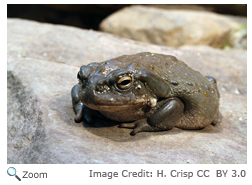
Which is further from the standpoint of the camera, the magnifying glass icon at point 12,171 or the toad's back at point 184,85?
the toad's back at point 184,85

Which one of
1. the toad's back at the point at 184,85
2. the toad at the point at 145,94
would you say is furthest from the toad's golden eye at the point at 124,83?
the toad's back at the point at 184,85

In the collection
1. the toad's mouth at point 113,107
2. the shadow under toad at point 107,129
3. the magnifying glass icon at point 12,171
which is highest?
the toad's mouth at point 113,107

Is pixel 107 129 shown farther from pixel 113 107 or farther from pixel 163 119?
pixel 163 119

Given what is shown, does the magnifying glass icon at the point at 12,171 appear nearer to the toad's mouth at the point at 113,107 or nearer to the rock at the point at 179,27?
the toad's mouth at the point at 113,107

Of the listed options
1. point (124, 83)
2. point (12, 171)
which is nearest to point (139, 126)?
point (124, 83)

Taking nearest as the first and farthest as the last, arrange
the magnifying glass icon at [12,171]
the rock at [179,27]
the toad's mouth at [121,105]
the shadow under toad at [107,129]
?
the magnifying glass icon at [12,171] → the toad's mouth at [121,105] → the shadow under toad at [107,129] → the rock at [179,27]

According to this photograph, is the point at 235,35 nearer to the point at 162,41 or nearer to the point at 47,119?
the point at 162,41

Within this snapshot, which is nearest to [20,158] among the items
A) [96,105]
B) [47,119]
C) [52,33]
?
[47,119]

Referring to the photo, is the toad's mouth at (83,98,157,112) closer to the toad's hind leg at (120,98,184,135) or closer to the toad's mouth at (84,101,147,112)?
the toad's mouth at (84,101,147,112)
